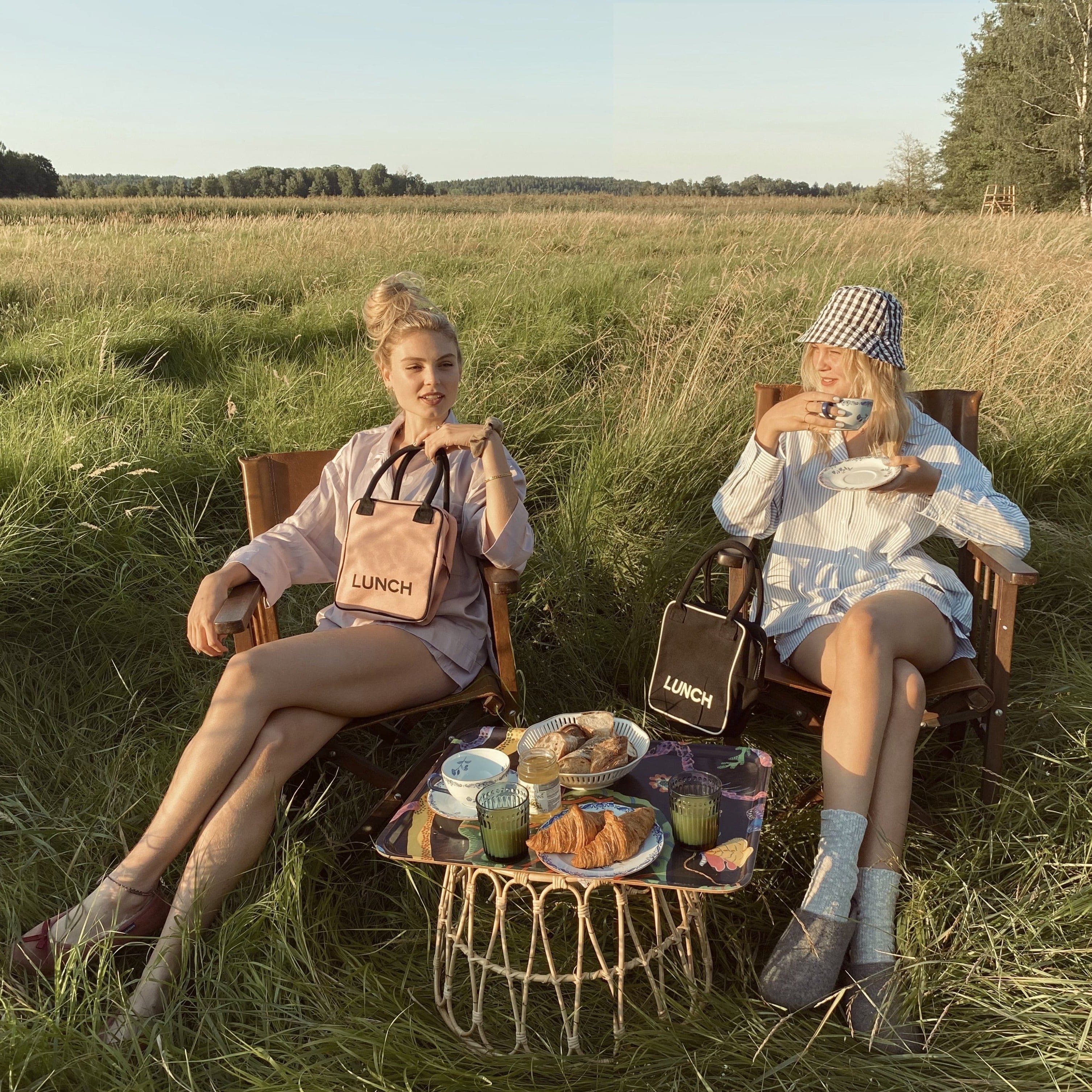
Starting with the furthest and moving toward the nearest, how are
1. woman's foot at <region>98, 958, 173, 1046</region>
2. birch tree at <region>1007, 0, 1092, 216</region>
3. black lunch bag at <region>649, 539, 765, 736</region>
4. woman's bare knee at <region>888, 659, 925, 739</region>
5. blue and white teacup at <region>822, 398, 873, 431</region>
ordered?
birch tree at <region>1007, 0, 1092, 216</region> → blue and white teacup at <region>822, 398, 873, 431</region> → black lunch bag at <region>649, 539, 765, 736</region> → woman's bare knee at <region>888, 659, 925, 739</region> → woman's foot at <region>98, 958, 173, 1046</region>

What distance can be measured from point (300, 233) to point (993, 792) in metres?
8.68

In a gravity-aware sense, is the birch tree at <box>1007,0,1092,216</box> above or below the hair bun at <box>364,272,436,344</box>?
above

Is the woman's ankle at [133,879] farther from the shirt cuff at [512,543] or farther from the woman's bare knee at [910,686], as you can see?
the woman's bare knee at [910,686]

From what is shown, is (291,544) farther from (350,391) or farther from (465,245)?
(465,245)

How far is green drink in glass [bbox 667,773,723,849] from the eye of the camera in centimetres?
169

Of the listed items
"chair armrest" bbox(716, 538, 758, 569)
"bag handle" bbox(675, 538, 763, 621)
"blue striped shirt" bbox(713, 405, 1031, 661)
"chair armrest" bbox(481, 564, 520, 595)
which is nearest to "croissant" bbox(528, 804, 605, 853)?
"bag handle" bbox(675, 538, 763, 621)

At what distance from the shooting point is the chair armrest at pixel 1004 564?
7.39ft

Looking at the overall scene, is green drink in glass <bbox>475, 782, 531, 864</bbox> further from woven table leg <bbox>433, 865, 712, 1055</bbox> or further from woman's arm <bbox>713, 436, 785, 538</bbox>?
woman's arm <bbox>713, 436, 785, 538</bbox>

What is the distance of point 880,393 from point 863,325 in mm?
195

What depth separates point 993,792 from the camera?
7.82 ft

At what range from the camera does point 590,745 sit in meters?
1.94

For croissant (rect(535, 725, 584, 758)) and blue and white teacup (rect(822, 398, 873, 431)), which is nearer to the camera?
croissant (rect(535, 725, 584, 758))

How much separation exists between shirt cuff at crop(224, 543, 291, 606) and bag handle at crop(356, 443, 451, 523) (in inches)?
12.0

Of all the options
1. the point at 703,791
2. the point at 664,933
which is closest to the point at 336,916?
the point at 664,933
